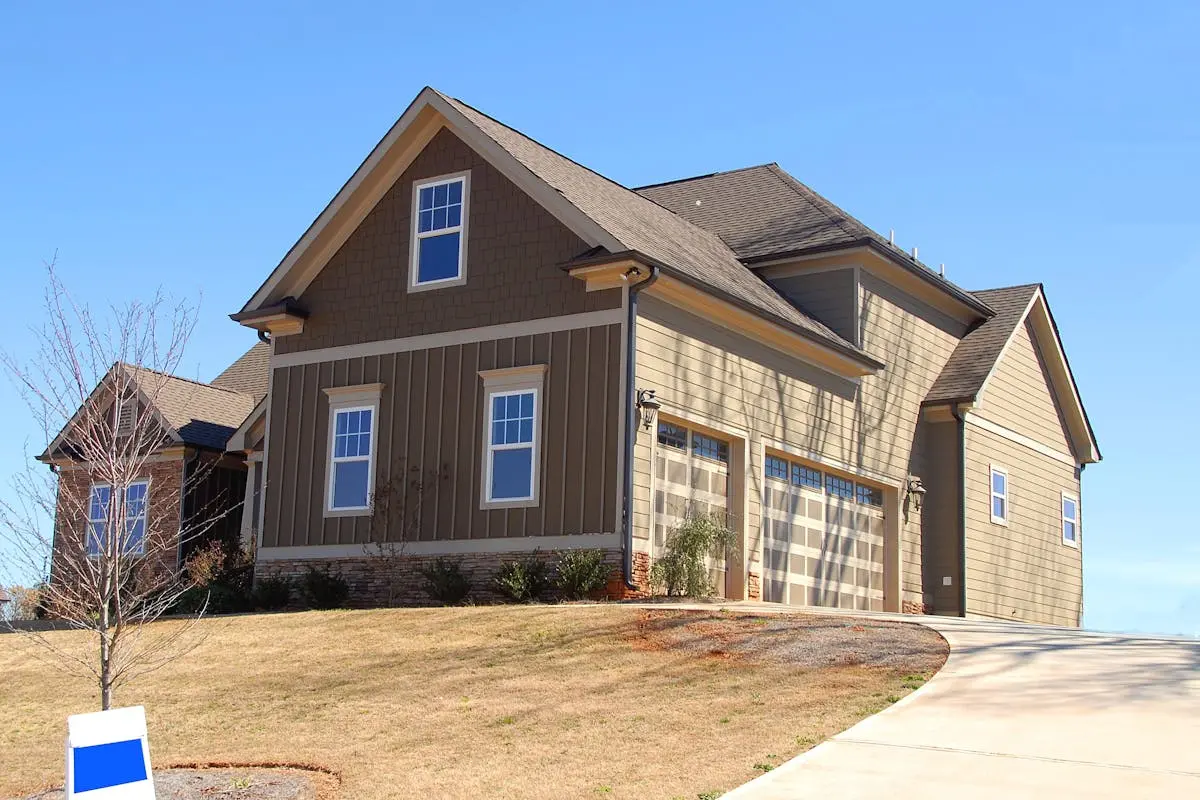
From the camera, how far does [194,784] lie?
10961 mm

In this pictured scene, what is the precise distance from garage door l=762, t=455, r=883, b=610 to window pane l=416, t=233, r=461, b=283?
5651mm

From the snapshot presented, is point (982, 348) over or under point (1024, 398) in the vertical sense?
over

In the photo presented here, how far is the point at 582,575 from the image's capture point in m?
18.2

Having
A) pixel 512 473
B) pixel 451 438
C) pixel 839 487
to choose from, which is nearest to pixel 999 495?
pixel 839 487

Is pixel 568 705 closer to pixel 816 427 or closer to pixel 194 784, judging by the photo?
pixel 194 784

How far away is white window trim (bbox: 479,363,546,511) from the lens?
63.6 ft

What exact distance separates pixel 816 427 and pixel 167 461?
1239cm

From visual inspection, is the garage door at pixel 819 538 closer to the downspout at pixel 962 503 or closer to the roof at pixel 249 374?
the downspout at pixel 962 503

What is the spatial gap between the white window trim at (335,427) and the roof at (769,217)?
7.00 metres

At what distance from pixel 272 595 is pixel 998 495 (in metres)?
13.7

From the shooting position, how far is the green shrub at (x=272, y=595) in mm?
20875

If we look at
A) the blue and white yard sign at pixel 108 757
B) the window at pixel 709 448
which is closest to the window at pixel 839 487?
the window at pixel 709 448

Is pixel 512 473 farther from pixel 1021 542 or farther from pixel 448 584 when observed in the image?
pixel 1021 542

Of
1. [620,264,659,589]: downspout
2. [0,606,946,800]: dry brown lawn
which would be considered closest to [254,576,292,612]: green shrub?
[0,606,946,800]: dry brown lawn
